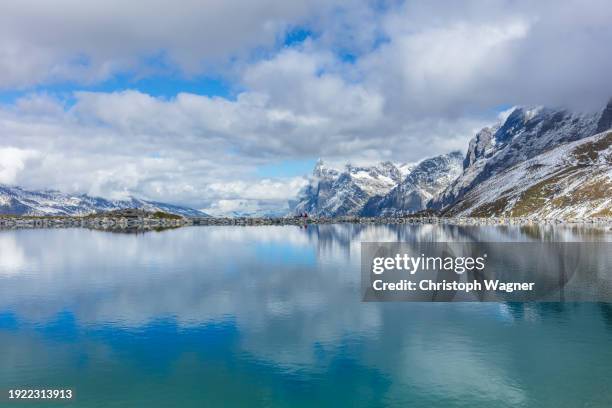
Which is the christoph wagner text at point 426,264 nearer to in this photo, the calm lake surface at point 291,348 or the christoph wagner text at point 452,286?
the christoph wagner text at point 452,286

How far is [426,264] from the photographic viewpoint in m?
129

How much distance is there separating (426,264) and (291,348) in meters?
80.4

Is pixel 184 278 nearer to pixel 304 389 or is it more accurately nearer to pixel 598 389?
pixel 304 389

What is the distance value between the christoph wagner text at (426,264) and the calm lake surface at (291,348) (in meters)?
29.5

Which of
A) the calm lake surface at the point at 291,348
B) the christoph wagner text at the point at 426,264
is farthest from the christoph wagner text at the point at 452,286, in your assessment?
the christoph wagner text at the point at 426,264

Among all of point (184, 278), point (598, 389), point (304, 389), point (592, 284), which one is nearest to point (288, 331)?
point (304, 389)

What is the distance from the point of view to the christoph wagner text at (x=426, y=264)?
12112 centimetres

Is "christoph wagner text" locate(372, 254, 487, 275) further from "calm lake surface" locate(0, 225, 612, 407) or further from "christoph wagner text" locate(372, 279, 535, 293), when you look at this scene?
"calm lake surface" locate(0, 225, 612, 407)

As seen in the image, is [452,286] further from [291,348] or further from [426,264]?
[291,348]

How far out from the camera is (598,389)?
44062 mm

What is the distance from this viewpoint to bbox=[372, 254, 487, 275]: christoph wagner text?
12112cm

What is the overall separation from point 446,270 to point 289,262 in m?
46.8

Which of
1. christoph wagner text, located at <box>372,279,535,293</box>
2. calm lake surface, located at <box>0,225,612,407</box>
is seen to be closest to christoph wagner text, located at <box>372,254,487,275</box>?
christoph wagner text, located at <box>372,279,535,293</box>

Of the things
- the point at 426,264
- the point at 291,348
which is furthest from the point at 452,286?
the point at 291,348
